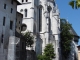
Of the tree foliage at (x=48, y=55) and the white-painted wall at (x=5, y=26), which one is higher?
the white-painted wall at (x=5, y=26)

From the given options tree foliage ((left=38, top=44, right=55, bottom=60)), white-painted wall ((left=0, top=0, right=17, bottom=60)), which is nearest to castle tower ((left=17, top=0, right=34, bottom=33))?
tree foliage ((left=38, top=44, right=55, bottom=60))

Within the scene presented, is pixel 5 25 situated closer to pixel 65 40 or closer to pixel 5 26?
pixel 5 26

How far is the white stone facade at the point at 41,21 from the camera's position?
156 feet

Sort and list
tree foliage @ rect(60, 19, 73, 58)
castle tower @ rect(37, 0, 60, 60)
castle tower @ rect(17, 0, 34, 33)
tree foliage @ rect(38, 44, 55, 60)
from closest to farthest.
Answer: tree foliage @ rect(38, 44, 55, 60) < castle tower @ rect(17, 0, 34, 33) < castle tower @ rect(37, 0, 60, 60) < tree foliage @ rect(60, 19, 73, 58)

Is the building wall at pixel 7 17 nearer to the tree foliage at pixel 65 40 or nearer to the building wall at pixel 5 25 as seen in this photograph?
the building wall at pixel 5 25

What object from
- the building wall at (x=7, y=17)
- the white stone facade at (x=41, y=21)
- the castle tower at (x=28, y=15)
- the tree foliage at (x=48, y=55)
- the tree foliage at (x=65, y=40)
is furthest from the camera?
the tree foliage at (x=65, y=40)

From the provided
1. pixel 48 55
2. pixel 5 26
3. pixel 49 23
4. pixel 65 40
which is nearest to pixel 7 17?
pixel 5 26

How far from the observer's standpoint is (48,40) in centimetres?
4881

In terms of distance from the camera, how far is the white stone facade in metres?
47.6

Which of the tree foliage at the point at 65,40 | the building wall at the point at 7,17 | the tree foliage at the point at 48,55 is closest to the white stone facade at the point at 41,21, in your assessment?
the tree foliage at the point at 65,40

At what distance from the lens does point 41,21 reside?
51969 mm

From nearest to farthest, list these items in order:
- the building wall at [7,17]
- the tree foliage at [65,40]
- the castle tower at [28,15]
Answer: the building wall at [7,17]
the castle tower at [28,15]
the tree foliage at [65,40]

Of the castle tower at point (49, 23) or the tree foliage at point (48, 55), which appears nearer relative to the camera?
the tree foliage at point (48, 55)

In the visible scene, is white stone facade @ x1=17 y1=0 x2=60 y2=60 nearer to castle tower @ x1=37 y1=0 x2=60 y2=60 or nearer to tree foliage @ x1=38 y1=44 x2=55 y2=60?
castle tower @ x1=37 y1=0 x2=60 y2=60
